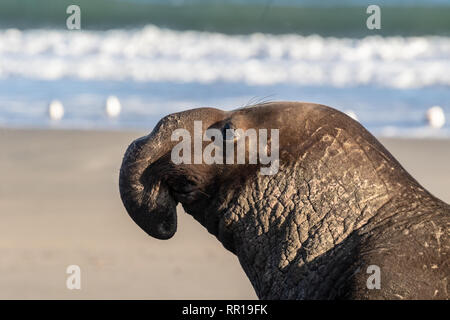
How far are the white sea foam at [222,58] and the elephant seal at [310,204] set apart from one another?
11.5 metres

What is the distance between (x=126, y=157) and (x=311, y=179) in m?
0.77

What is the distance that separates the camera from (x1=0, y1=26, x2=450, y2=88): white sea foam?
16016 millimetres

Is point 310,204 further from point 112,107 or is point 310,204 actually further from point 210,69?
point 210,69

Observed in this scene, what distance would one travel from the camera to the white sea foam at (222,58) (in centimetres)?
1602

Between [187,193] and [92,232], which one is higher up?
[187,193]

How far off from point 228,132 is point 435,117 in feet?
30.4

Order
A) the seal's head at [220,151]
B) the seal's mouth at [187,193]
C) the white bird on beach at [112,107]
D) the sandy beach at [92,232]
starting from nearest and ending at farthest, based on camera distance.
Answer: the seal's head at [220,151], the seal's mouth at [187,193], the sandy beach at [92,232], the white bird on beach at [112,107]

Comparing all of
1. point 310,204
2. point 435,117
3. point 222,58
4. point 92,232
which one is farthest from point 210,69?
point 310,204

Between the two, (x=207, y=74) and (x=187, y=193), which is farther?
(x=207, y=74)

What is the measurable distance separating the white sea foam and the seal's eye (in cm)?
1152

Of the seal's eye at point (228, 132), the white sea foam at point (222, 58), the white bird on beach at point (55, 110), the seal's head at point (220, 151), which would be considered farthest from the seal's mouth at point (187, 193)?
the white sea foam at point (222, 58)

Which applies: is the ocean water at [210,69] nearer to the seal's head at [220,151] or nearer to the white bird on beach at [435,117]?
the white bird on beach at [435,117]

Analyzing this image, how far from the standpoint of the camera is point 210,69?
16.6 meters

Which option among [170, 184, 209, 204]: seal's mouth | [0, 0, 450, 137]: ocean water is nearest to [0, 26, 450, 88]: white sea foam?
[0, 0, 450, 137]: ocean water
